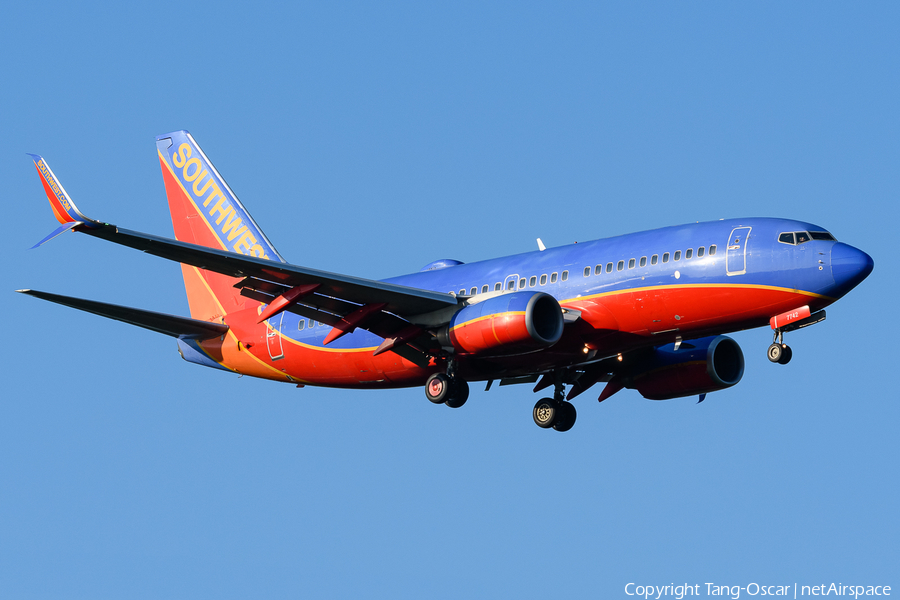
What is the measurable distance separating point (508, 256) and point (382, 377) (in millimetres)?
5984

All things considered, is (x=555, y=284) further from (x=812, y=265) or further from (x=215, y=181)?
(x=215, y=181)

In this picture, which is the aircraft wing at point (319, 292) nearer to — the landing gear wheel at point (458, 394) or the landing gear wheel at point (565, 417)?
the landing gear wheel at point (458, 394)

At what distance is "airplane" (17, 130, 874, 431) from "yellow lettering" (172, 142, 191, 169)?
6.62 metres

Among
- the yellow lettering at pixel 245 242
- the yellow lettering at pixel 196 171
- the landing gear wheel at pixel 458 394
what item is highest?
the yellow lettering at pixel 196 171

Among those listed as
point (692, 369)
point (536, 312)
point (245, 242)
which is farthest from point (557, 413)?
point (245, 242)

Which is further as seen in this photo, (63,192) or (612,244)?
(612,244)

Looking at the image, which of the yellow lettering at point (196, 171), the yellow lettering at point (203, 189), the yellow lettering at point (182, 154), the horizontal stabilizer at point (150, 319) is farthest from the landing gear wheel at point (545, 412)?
the yellow lettering at point (182, 154)

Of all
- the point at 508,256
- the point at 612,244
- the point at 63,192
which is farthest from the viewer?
the point at 508,256

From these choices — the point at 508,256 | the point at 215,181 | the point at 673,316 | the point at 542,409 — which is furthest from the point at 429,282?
the point at 215,181

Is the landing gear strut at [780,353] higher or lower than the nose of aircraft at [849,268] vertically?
lower

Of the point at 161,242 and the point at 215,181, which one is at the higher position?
the point at 215,181

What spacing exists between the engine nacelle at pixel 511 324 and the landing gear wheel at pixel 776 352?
594 centimetres

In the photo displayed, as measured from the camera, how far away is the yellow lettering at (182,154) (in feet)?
164

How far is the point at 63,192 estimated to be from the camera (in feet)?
101
